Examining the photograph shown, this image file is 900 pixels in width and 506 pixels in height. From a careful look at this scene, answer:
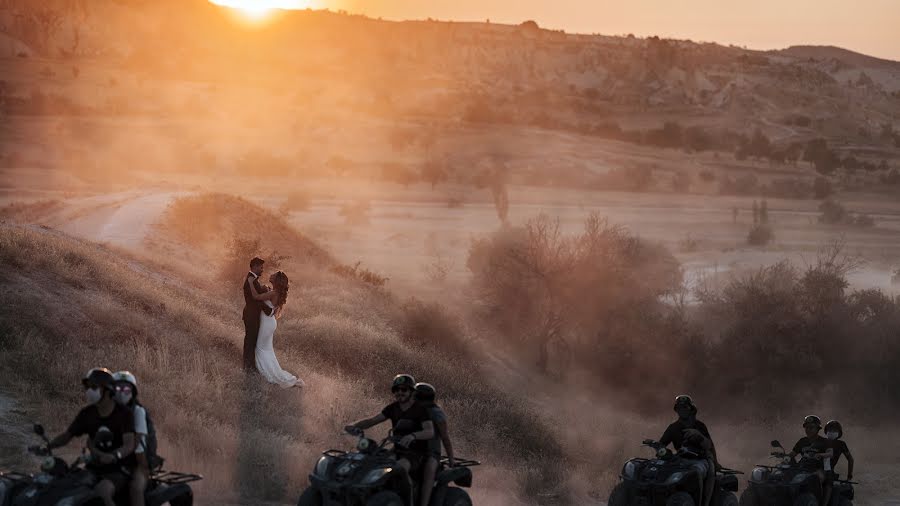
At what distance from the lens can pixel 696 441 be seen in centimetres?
1310

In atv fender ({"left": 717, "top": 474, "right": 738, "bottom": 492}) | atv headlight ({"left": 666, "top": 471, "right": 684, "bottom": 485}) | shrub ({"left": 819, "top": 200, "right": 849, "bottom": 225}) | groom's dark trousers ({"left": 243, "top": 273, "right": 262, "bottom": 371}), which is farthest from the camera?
shrub ({"left": 819, "top": 200, "right": 849, "bottom": 225})

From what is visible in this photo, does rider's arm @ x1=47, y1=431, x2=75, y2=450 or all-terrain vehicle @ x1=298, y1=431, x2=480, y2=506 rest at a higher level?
rider's arm @ x1=47, y1=431, x2=75, y2=450

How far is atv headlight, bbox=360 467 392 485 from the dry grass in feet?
12.9

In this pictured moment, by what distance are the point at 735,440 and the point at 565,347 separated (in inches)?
411

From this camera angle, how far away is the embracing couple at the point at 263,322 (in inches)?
731

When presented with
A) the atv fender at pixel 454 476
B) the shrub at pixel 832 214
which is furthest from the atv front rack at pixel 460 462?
the shrub at pixel 832 214

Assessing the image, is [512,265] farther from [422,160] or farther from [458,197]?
[422,160]

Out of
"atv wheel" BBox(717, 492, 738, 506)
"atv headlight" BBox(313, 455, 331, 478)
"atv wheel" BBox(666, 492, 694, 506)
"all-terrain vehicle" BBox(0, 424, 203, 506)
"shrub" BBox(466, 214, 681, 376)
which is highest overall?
"all-terrain vehicle" BBox(0, 424, 203, 506)

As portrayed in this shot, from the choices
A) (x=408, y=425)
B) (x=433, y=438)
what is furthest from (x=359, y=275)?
(x=408, y=425)

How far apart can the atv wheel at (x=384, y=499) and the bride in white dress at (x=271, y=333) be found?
7978 millimetres

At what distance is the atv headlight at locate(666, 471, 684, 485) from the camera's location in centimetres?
1284

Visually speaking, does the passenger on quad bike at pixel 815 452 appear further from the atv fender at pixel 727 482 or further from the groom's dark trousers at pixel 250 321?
the groom's dark trousers at pixel 250 321

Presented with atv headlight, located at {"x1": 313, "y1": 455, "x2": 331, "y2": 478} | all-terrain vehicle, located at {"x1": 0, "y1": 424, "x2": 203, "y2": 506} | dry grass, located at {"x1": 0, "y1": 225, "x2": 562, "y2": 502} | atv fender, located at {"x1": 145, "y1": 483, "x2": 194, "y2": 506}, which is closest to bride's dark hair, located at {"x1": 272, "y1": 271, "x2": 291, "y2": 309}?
dry grass, located at {"x1": 0, "y1": 225, "x2": 562, "y2": 502}

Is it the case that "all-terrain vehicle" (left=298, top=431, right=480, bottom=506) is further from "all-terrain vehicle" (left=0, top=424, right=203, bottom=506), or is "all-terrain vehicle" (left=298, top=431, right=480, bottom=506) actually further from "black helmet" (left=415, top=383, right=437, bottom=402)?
"all-terrain vehicle" (left=0, top=424, right=203, bottom=506)
